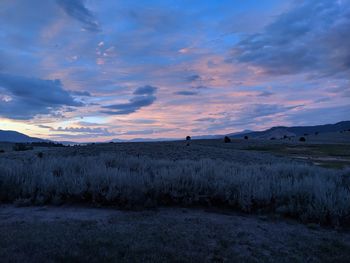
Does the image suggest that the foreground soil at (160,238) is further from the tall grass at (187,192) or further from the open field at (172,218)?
the tall grass at (187,192)

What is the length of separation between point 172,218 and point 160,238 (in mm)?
1392

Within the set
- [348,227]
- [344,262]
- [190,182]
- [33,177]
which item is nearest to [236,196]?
[190,182]

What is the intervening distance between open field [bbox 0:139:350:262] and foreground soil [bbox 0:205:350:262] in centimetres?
2

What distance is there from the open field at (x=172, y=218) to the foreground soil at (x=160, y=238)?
0.05 ft

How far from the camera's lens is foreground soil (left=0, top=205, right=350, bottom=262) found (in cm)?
500

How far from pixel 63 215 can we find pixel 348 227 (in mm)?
5850

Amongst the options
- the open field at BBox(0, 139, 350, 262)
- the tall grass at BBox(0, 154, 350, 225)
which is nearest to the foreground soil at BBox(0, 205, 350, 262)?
the open field at BBox(0, 139, 350, 262)

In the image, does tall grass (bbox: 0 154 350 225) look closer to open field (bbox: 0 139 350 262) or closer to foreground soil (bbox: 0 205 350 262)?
open field (bbox: 0 139 350 262)

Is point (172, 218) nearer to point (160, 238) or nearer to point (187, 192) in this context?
point (160, 238)

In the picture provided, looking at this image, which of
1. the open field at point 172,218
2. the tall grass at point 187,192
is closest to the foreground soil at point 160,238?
the open field at point 172,218

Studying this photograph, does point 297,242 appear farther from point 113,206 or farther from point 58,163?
point 58,163

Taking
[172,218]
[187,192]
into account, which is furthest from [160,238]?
[187,192]

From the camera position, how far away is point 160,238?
5.70 metres

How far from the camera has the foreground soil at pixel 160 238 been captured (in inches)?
197
